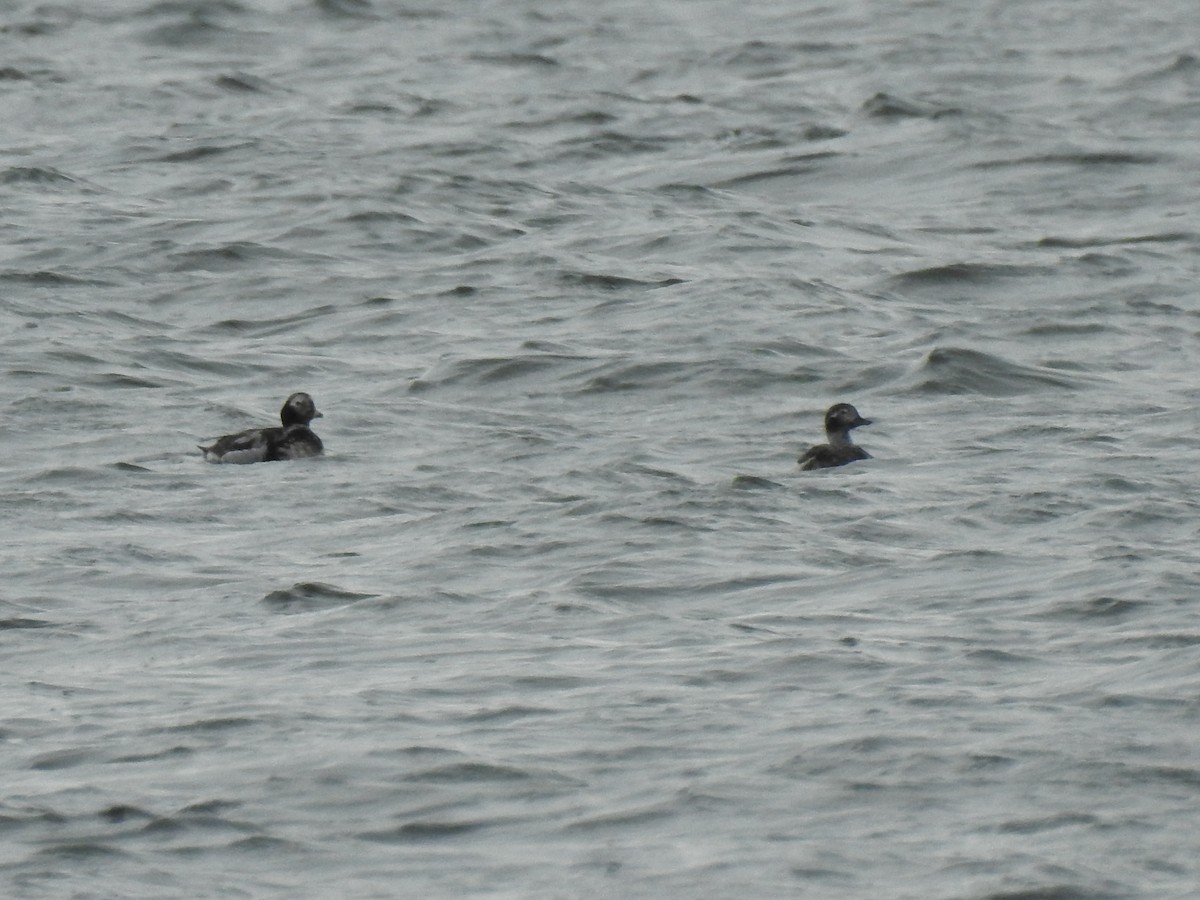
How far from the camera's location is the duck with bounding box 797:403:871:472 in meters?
14.7

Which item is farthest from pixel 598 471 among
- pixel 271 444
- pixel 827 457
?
pixel 271 444

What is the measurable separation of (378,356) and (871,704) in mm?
8585

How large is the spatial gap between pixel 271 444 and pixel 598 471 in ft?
5.66

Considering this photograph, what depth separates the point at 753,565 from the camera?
1275cm

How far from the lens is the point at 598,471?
1503 centimetres

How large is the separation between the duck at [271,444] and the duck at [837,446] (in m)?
2.63

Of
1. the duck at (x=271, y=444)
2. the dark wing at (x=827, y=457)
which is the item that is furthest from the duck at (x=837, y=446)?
the duck at (x=271, y=444)

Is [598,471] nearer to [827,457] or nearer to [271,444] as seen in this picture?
[827,457]

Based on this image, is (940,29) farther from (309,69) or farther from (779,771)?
(779,771)

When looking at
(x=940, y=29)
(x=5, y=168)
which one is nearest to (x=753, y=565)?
(x=5, y=168)

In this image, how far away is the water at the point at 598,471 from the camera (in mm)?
9156

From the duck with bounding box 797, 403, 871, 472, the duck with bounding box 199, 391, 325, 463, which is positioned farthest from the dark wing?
the duck with bounding box 199, 391, 325, 463

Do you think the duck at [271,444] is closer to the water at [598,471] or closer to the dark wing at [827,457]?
the water at [598,471]

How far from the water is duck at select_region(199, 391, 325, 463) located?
0.45 ft
